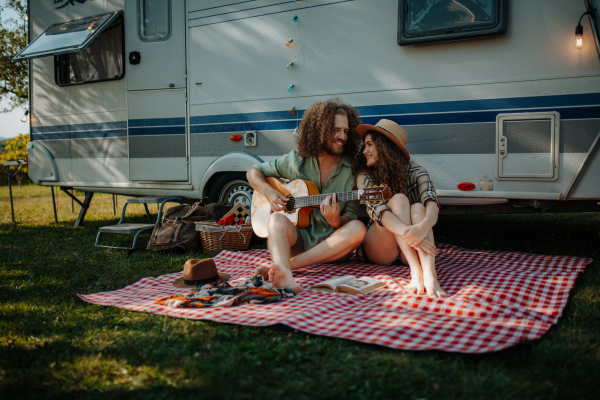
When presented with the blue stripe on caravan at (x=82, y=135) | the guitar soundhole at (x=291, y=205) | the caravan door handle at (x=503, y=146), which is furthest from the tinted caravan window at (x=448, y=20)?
the blue stripe on caravan at (x=82, y=135)

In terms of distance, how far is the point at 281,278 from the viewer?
3.26 m

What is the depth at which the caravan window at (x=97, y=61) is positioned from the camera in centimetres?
573

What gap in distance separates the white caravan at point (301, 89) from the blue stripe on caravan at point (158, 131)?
0.02 metres

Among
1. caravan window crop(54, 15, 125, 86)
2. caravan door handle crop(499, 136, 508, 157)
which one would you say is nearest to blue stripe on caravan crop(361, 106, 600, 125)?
caravan door handle crop(499, 136, 508, 157)

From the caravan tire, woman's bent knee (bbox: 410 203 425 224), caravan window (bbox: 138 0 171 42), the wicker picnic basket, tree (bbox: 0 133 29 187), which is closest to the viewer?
woman's bent knee (bbox: 410 203 425 224)

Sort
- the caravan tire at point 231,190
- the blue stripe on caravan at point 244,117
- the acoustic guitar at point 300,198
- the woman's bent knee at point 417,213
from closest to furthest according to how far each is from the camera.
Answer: the woman's bent knee at point 417,213, the acoustic guitar at point 300,198, the blue stripe on caravan at point 244,117, the caravan tire at point 231,190

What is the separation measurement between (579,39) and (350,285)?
2.42 meters

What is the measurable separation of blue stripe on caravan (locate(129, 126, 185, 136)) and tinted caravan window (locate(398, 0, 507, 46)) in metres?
2.49

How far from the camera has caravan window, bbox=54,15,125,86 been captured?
573cm

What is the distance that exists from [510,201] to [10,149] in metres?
15.6

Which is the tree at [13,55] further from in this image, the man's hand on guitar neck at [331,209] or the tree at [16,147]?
the man's hand on guitar neck at [331,209]

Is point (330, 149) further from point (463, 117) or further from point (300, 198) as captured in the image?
point (463, 117)

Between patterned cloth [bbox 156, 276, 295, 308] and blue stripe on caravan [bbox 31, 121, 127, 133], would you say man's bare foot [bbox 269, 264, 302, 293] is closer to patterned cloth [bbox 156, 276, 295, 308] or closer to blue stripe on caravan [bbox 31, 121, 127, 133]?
patterned cloth [bbox 156, 276, 295, 308]

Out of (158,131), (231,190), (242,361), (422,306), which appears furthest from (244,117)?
(242,361)
